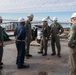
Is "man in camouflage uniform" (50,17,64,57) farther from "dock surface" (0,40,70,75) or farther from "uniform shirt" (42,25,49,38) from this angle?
"dock surface" (0,40,70,75)

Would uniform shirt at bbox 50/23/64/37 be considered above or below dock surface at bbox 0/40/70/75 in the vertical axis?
above

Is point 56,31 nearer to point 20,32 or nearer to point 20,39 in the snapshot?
point 20,39

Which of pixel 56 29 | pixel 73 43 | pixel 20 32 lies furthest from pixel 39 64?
pixel 73 43

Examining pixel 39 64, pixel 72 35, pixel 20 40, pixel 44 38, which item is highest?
pixel 72 35

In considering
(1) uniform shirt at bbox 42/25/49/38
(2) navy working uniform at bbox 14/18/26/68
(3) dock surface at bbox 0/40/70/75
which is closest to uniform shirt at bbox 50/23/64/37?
(1) uniform shirt at bbox 42/25/49/38

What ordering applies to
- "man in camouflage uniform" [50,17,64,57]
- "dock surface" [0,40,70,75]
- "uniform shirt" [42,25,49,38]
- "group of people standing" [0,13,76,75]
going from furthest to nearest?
"uniform shirt" [42,25,49,38] < "man in camouflage uniform" [50,17,64,57] < "dock surface" [0,40,70,75] < "group of people standing" [0,13,76,75]

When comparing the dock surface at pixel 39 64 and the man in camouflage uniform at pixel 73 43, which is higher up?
the man in camouflage uniform at pixel 73 43

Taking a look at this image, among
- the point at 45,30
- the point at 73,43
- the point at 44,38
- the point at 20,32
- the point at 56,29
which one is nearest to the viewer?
the point at 73,43

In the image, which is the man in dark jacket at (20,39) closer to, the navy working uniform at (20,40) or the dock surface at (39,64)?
the navy working uniform at (20,40)

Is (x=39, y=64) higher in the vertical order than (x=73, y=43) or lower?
lower

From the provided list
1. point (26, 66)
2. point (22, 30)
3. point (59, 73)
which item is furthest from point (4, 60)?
point (59, 73)

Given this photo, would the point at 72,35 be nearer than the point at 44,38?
Yes

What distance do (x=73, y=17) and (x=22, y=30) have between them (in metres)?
2.19

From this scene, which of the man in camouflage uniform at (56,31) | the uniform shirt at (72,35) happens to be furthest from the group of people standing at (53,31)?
the uniform shirt at (72,35)
